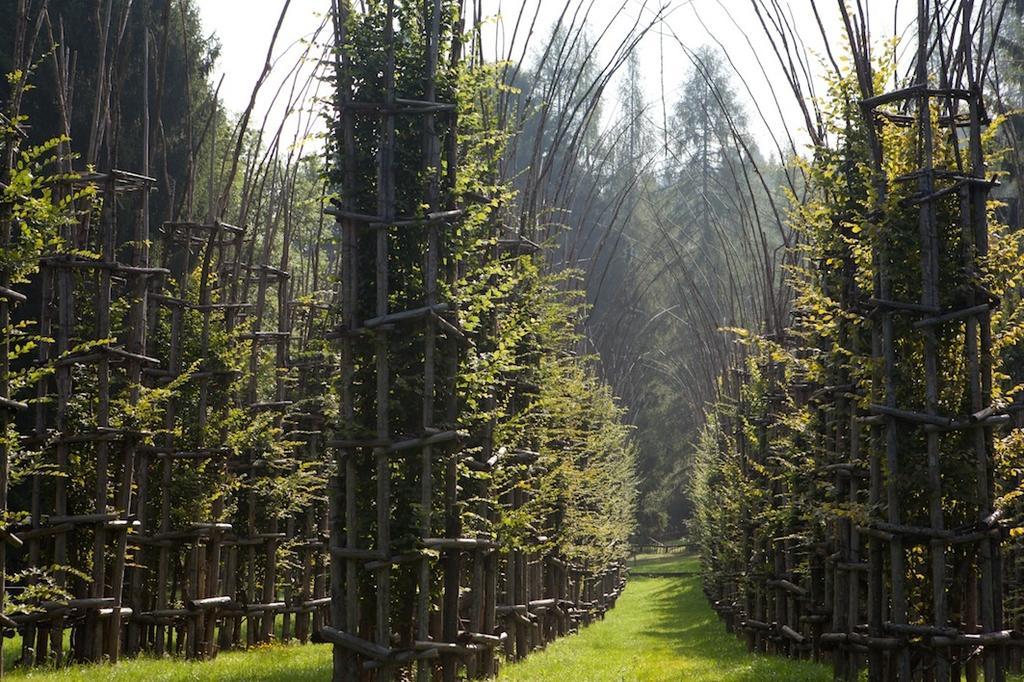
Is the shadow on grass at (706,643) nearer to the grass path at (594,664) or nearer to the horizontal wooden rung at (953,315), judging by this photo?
the grass path at (594,664)

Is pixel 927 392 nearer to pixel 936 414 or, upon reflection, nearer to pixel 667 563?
pixel 936 414

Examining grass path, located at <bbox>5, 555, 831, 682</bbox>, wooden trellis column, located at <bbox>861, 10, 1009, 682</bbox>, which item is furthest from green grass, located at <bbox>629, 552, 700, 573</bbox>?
wooden trellis column, located at <bbox>861, 10, 1009, 682</bbox>

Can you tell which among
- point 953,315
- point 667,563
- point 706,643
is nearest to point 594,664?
point 706,643

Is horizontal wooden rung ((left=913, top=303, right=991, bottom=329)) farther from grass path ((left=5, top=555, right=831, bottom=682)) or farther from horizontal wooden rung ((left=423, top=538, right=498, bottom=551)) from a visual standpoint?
grass path ((left=5, top=555, right=831, bottom=682))

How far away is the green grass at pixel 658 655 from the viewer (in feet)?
45.6

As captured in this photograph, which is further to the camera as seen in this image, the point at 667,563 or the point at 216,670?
the point at 667,563

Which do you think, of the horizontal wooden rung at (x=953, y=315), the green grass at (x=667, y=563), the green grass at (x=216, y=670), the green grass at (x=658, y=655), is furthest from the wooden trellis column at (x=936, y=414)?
Answer: the green grass at (x=667, y=563)

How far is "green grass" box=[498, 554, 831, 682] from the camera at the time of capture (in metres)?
13.9

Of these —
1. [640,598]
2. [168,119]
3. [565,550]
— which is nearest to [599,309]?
[640,598]

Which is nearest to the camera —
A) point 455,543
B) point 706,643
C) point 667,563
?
point 455,543

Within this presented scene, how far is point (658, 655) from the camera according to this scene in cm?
1902

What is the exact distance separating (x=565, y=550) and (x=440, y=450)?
9860 mm

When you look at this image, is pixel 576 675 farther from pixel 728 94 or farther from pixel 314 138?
pixel 728 94

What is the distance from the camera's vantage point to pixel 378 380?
9.60 metres
